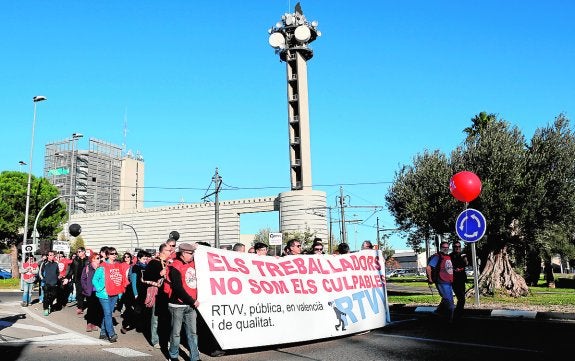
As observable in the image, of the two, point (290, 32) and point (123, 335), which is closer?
point (123, 335)

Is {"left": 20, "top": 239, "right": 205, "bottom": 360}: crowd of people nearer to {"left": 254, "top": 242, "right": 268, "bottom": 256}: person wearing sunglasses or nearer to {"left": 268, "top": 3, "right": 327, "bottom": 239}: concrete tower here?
{"left": 254, "top": 242, "right": 268, "bottom": 256}: person wearing sunglasses

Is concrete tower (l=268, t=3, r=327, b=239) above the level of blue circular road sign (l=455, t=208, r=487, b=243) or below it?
above

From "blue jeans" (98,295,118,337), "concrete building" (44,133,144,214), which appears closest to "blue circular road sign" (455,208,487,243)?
"blue jeans" (98,295,118,337)

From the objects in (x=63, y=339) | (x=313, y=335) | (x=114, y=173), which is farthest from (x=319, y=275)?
(x=114, y=173)

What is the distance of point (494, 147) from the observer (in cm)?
1902

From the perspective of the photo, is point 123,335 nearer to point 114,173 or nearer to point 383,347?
point 383,347

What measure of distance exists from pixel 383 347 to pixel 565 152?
44.4 feet

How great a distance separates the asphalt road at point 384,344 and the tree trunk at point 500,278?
9183 millimetres

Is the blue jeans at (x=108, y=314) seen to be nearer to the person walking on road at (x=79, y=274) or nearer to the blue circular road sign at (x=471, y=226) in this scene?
the person walking on road at (x=79, y=274)

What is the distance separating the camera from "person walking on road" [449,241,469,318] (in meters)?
11.9

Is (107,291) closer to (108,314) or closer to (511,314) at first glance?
(108,314)

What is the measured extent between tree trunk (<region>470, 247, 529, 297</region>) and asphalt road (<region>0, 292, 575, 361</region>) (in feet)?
30.1

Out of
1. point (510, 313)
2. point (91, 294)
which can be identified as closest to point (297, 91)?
point (510, 313)

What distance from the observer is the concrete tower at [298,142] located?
8725 cm
